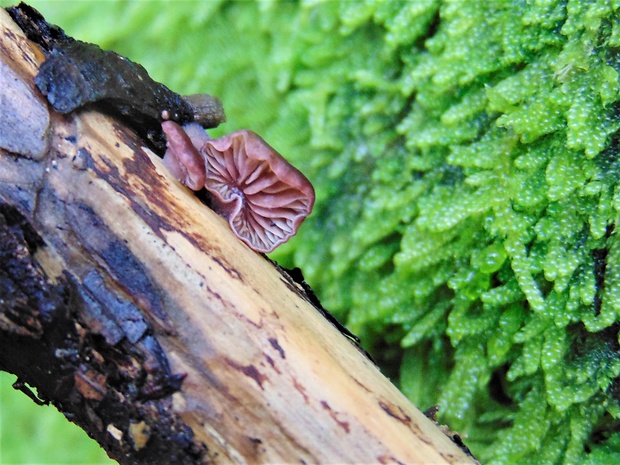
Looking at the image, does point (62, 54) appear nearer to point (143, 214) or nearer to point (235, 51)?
point (143, 214)

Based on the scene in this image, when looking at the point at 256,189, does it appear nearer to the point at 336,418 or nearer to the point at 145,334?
the point at 145,334

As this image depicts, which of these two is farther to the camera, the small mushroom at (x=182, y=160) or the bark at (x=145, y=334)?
the small mushroom at (x=182, y=160)

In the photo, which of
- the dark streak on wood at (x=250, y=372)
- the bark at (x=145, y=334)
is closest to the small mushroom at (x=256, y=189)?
the bark at (x=145, y=334)

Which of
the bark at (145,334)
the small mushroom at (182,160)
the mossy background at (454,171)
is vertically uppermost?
the mossy background at (454,171)

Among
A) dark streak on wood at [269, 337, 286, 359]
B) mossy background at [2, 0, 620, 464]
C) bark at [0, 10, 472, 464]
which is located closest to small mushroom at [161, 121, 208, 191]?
bark at [0, 10, 472, 464]

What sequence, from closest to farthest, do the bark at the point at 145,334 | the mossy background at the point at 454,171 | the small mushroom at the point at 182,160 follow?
the bark at the point at 145,334
the small mushroom at the point at 182,160
the mossy background at the point at 454,171

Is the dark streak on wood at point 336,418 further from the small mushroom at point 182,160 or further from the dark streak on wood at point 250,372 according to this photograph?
the small mushroom at point 182,160
